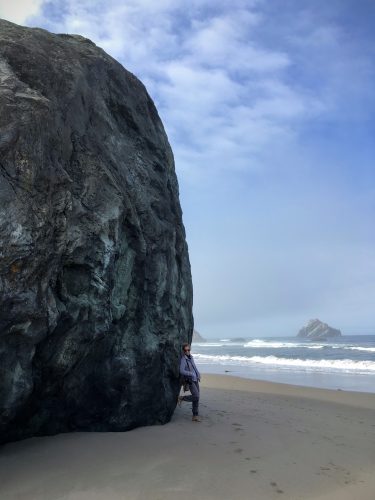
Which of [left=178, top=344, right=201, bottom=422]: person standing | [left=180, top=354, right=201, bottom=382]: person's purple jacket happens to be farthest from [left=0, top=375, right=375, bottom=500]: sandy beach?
[left=180, top=354, right=201, bottom=382]: person's purple jacket

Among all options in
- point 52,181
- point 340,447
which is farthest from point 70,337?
point 340,447

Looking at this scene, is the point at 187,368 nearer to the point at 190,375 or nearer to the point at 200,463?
the point at 190,375

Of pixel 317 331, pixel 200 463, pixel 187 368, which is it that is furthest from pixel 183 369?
pixel 317 331

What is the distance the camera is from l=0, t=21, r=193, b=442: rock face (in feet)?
20.8

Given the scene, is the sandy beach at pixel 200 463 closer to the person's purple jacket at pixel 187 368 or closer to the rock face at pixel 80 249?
the rock face at pixel 80 249

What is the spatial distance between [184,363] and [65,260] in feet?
16.0

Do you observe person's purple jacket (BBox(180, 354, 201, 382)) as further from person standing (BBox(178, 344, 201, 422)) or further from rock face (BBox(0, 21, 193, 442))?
rock face (BBox(0, 21, 193, 442))

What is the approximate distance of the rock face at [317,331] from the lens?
156225 mm

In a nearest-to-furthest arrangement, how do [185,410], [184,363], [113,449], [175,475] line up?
[175,475], [113,449], [184,363], [185,410]

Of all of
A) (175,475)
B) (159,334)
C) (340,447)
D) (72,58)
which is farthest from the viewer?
(159,334)

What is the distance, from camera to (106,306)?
7.88 metres

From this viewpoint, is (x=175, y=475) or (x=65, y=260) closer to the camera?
(x=175, y=475)

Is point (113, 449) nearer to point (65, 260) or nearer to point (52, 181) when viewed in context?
point (65, 260)

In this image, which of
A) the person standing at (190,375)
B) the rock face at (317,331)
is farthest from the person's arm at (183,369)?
the rock face at (317,331)
